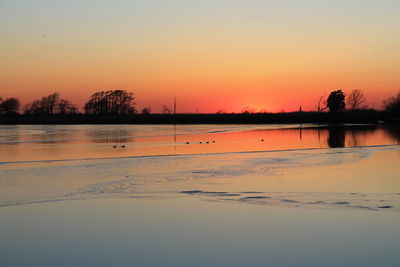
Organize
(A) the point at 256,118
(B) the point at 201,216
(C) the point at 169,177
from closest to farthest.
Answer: (B) the point at 201,216 → (C) the point at 169,177 → (A) the point at 256,118

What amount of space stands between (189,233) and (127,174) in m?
6.59

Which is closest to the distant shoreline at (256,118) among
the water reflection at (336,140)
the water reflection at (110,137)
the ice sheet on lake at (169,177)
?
the water reflection at (110,137)

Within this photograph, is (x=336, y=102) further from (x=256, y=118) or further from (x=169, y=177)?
(x=169, y=177)

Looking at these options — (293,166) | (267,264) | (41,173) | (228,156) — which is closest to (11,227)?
(267,264)

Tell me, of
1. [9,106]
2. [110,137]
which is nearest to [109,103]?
[9,106]

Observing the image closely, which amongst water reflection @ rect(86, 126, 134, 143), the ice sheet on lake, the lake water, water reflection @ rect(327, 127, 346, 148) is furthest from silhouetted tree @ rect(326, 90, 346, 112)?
the lake water

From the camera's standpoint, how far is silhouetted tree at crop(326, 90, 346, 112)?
89.9 meters

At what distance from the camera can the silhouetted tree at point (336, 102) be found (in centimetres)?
8994

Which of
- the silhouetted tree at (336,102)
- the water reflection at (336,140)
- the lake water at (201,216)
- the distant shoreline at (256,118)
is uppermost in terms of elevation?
the silhouetted tree at (336,102)

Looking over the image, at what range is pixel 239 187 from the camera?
11000mm

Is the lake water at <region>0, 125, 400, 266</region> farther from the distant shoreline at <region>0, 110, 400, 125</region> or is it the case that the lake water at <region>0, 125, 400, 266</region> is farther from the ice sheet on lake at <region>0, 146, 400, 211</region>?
the distant shoreline at <region>0, 110, 400, 125</region>

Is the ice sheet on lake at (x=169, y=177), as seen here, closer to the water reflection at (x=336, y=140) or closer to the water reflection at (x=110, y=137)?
the water reflection at (x=336, y=140)

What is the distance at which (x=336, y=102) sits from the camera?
90.2 meters

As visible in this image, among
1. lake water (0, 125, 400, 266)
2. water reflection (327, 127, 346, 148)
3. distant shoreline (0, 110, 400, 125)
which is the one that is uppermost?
distant shoreline (0, 110, 400, 125)
